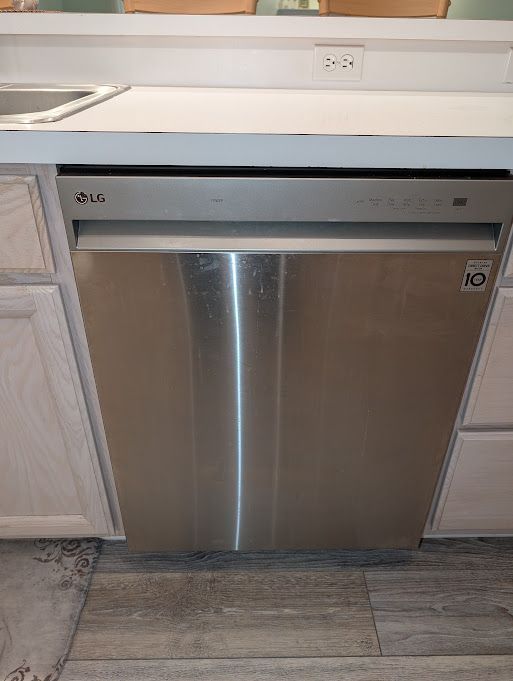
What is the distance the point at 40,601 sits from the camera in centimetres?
97

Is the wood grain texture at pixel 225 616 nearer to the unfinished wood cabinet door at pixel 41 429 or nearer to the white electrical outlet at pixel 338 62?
the unfinished wood cabinet door at pixel 41 429

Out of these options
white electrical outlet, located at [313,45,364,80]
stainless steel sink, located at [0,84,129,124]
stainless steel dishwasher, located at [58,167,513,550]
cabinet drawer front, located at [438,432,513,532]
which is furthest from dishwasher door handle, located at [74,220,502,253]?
white electrical outlet, located at [313,45,364,80]

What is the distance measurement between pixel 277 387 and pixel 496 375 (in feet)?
1.20

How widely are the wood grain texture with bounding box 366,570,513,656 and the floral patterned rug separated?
2.01 ft

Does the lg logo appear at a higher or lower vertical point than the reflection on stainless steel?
higher

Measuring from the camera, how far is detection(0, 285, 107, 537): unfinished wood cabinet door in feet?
2.40

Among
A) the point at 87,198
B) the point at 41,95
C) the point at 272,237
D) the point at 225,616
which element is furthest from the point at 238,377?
the point at 41,95

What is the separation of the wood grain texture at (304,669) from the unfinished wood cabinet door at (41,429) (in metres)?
0.25

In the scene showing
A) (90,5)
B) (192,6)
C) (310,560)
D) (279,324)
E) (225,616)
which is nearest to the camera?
(279,324)

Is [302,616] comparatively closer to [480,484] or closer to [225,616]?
[225,616]

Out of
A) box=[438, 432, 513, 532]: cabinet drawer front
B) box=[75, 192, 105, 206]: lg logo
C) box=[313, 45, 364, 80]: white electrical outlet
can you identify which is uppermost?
box=[313, 45, 364, 80]: white electrical outlet

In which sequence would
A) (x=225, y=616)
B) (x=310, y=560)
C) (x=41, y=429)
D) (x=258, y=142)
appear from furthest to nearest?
(x=310, y=560) < (x=225, y=616) < (x=41, y=429) < (x=258, y=142)

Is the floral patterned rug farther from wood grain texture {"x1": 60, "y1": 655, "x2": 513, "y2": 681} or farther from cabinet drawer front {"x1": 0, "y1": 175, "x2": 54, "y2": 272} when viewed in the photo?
cabinet drawer front {"x1": 0, "y1": 175, "x2": 54, "y2": 272}

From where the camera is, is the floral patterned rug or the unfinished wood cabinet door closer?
the unfinished wood cabinet door
